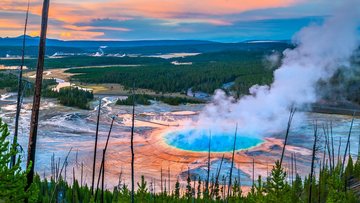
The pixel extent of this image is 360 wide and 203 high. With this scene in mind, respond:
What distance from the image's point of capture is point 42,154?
2969 centimetres

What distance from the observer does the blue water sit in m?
32.1

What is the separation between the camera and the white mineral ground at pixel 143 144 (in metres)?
27.0

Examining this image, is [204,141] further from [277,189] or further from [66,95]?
[66,95]

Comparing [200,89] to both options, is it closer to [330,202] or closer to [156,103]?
[156,103]

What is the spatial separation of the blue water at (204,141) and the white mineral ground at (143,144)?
757 millimetres

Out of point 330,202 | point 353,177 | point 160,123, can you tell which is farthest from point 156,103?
point 330,202

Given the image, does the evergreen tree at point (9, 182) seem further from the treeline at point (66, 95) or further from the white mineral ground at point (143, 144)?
the treeline at point (66, 95)

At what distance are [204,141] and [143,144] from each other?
13.8 feet

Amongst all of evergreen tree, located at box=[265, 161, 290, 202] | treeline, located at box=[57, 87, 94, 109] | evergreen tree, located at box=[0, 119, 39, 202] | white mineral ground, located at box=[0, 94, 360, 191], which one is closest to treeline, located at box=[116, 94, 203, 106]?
white mineral ground, located at box=[0, 94, 360, 191]

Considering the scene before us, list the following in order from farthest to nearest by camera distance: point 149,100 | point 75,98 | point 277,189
A: point 149,100 < point 75,98 < point 277,189

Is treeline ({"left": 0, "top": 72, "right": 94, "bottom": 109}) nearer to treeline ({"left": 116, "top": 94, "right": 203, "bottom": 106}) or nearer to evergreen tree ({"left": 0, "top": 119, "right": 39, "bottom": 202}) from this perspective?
treeline ({"left": 116, "top": 94, "right": 203, "bottom": 106})

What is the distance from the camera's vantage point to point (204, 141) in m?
34.0

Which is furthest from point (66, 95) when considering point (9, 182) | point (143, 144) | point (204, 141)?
point (9, 182)

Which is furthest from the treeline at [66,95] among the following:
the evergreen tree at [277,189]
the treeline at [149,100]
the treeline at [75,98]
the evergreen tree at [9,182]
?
the evergreen tree at [9,182]
